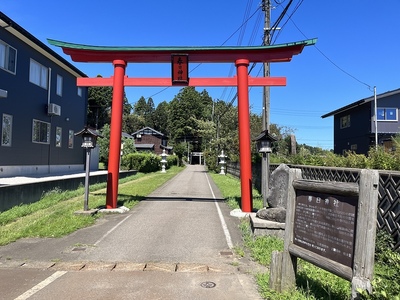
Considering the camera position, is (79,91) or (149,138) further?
(149,138)

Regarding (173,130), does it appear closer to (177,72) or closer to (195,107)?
(195,107)

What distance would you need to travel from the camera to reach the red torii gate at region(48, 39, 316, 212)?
440 inches

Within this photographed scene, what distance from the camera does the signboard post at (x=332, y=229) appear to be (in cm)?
340

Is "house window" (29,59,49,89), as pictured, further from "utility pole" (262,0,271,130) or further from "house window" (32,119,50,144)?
"utility pole" (262,0,271,130)

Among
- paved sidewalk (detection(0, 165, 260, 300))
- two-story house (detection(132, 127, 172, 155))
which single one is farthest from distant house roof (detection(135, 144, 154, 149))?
paved sidewalk (detection(0, 165, 260, 300))

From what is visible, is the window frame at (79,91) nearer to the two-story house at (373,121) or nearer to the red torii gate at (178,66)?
the red torii gate at (178,66)

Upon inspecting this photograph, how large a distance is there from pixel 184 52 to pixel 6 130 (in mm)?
11345

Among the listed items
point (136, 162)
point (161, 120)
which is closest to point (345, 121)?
→ point (136, 162)

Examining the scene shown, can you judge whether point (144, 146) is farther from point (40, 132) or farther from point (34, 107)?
point (34, 107)

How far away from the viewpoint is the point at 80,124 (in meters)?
28.9

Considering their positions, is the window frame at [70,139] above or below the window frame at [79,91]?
below

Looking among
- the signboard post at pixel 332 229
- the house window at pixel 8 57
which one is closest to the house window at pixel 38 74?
the house window at pixel 8 57

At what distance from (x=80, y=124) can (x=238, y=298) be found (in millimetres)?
26764

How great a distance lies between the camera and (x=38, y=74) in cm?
2111
